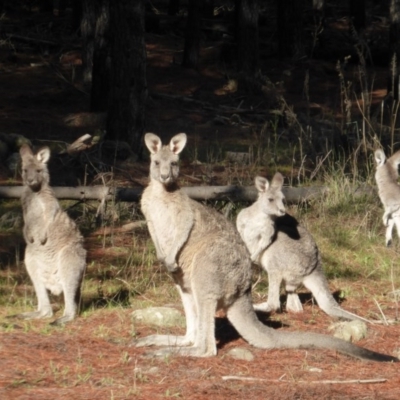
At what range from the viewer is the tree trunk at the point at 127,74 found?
14.2 m

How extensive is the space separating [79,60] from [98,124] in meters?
8.50

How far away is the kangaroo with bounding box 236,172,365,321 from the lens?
26.8ft

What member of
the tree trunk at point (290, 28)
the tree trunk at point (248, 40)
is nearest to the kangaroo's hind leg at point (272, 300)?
the tree trunk at point (248, 40)

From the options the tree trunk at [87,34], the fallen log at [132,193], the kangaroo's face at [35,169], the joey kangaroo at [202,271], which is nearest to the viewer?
the joey kangaroo at [202,271]

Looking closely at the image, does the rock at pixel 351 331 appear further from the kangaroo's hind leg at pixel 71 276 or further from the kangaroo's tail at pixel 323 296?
the kangaroo's hind leg at pixel 71 276

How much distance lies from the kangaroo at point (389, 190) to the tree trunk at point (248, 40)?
12527 millimetres

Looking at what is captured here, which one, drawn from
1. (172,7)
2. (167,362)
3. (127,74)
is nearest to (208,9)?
(172,7)

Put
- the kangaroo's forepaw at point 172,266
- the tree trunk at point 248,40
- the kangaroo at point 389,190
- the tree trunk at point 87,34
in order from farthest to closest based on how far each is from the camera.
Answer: the tree trunk at point 248,40 → the tree trunk at point 87,34 → the kangaroo at point 389,190 → the kangaroo's forepaw at point 172,266

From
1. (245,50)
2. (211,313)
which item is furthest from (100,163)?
(245,50)

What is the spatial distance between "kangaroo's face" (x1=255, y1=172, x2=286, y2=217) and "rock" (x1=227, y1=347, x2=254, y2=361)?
2.02m

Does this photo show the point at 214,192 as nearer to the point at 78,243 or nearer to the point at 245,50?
the point at 78,243

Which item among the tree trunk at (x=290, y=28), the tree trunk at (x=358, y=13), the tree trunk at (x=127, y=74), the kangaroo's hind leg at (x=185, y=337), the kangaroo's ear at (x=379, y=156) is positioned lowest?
the kangaroo's hind leg at (x=185, y=337)

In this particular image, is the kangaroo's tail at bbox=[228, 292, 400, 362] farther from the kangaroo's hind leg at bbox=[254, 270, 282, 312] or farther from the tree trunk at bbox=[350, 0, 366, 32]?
the tree trunk at bbox=[350, 0, 366, 32]

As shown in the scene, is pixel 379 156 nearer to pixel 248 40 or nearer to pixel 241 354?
pixel 241 354
